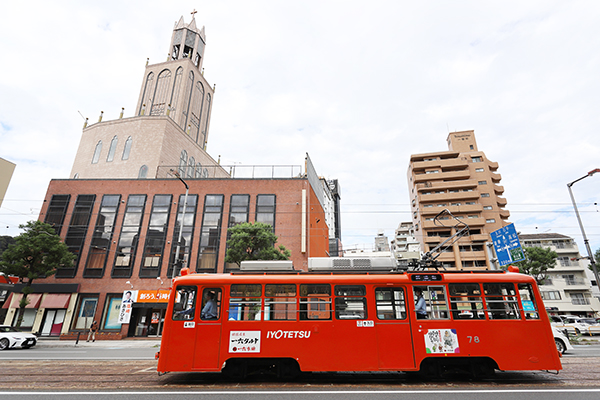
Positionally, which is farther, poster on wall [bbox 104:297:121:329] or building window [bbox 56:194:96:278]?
building window [bbox 56:194:96:278]

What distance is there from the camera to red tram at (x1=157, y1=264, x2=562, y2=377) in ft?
26.3

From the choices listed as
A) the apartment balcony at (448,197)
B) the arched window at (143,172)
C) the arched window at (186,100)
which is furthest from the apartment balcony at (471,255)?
the arched window at (186,100)

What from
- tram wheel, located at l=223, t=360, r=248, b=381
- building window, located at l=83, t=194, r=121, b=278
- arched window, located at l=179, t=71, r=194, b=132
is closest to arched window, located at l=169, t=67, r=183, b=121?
arched window, located at l=179, t=71, r=194, b=132

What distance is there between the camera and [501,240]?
1764 cm

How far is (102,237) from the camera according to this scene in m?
29.9

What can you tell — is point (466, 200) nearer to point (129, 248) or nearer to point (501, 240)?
point (501, 240)

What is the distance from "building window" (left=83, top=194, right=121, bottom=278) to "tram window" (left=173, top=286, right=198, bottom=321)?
25895mm

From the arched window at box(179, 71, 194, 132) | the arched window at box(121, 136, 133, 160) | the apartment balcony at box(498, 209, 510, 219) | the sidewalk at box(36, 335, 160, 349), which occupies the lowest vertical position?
the sidewalk at box(36, 335, 160, 349)

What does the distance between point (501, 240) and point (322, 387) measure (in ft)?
50.9

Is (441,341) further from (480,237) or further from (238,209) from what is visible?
(480,237)

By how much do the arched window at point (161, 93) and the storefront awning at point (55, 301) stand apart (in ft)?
108

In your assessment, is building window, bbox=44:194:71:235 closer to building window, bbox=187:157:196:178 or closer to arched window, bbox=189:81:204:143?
building window, bbox=187:157:196:178

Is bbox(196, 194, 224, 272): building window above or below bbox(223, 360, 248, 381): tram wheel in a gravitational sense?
above

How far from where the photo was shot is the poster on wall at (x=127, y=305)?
26.6m
